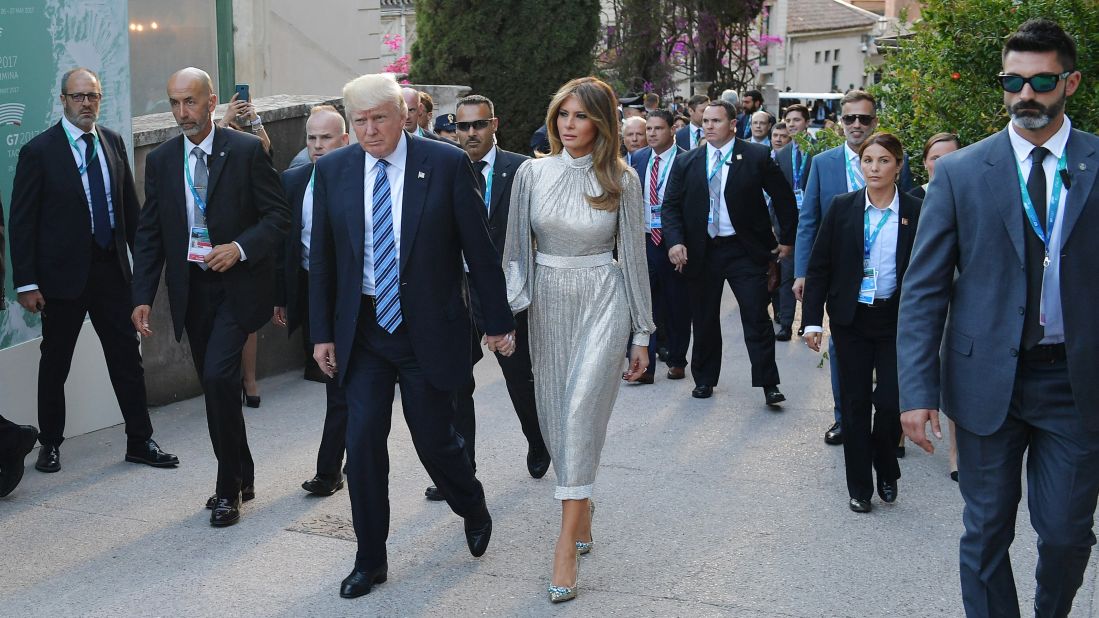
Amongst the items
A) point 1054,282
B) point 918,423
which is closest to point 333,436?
point 918,423

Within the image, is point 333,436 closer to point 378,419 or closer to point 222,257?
point 222,257

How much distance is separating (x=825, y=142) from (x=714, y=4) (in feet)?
52.3

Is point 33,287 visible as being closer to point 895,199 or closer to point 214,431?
point 214,431

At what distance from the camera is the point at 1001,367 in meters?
4.24

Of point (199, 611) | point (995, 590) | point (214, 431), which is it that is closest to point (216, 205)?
point (214, 431)

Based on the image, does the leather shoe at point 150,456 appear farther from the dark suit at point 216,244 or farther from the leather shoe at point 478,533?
the leather shoe at point 478,533

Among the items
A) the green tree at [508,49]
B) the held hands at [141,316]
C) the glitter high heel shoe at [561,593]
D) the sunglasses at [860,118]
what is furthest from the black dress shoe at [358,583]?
the green tree at [508,49]

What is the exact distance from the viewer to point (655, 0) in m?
25.2

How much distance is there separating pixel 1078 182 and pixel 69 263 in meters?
5.21

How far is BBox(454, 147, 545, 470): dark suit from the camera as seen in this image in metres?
6.76

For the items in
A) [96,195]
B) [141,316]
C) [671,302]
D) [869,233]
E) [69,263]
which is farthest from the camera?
[671,302]

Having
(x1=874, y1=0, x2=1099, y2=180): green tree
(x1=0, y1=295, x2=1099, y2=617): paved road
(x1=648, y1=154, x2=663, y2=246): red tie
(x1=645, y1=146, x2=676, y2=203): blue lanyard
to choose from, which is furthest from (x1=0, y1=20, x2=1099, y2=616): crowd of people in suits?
(x1=645, y1=146, x2=676, y2=203): blue lanyard

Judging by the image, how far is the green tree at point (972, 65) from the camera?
Result: 26.7 feet

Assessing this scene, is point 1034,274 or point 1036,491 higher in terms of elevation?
point 1034,274
